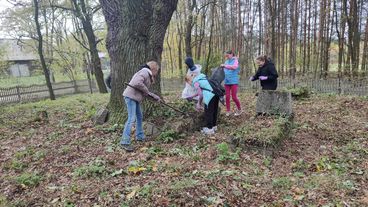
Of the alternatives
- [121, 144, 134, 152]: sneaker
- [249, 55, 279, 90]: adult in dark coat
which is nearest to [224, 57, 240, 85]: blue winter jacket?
[249, 55, 279, 90]: adult in dark coat

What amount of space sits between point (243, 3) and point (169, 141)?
1218 cm

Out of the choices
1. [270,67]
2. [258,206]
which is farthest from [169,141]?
[270,67]

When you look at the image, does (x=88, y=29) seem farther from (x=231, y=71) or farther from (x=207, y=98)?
(x=207, y=98)

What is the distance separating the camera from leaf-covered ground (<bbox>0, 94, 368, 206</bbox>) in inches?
122

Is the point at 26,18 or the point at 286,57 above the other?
the point at 26,18

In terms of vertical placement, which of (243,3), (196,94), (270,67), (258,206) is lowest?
(258,206)

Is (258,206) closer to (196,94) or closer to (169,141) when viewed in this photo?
(169,141)

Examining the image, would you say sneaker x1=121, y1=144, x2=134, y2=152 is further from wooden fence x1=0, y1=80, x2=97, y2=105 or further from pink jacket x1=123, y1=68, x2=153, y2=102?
wooden fence x1=0, y1=80, x2=97, y2=105

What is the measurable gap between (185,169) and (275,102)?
268 cm

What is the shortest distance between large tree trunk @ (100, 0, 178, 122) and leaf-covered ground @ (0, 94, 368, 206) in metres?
1.04

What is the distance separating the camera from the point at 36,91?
18.4 m

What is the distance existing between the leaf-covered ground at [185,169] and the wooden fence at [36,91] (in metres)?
11.8

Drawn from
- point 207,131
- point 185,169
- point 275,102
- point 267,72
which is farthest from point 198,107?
point 185,169

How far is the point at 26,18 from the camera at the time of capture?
57.8 feet
